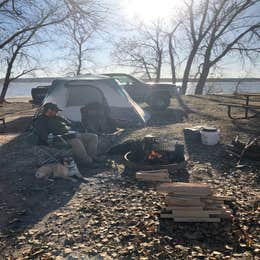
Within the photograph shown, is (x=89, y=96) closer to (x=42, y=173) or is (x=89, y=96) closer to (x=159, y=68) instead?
(x=42, y=173)

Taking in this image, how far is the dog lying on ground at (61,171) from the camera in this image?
209 inches

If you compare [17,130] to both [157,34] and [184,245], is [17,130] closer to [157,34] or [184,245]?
[184,245]

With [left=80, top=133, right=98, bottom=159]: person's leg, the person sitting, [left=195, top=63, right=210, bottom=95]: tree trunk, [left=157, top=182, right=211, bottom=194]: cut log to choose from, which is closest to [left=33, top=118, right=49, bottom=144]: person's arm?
the person sitting

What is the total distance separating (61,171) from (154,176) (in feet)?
5.41

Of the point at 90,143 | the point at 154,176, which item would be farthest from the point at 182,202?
the point at 90,143

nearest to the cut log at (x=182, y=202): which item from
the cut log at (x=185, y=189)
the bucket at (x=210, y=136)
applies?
the cut log at (x=185, y=189)

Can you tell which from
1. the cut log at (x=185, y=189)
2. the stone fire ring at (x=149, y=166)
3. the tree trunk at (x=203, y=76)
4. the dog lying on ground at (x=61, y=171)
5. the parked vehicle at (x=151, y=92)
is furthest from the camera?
the tree trunk at (x=203, y=76)

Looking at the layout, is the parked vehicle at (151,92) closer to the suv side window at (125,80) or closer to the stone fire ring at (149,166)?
the suv side window at (125,80)

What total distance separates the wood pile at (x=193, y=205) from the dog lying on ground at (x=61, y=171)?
1821 millimetres

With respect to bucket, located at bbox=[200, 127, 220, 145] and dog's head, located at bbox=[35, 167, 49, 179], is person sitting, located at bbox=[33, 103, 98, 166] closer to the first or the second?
dog's head, located at bbox=[35, 167, 49, 179]

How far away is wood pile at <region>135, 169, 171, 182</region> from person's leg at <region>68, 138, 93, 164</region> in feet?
4.35

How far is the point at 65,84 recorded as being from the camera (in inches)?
356

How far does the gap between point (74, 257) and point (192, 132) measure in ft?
17.5

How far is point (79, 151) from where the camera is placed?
19.8 feet
